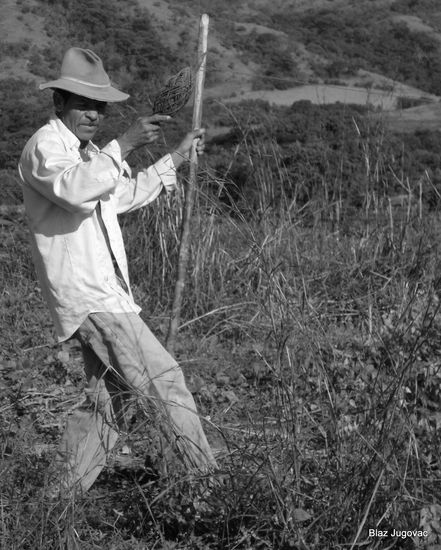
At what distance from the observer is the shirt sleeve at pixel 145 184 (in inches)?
133

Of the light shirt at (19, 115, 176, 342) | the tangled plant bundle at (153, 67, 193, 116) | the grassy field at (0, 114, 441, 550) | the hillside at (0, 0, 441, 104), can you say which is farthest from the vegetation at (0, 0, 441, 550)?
the hillside at (0, 0, 441, 104)

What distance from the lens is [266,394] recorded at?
13.8ft

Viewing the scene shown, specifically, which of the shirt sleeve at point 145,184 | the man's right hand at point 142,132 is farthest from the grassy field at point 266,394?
the man's right hand at point 142,132

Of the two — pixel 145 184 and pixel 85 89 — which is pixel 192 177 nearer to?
pixel 145 184

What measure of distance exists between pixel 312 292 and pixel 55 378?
168 cm

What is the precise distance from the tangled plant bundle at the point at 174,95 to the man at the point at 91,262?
0.14 metres

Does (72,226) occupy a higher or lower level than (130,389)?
higher

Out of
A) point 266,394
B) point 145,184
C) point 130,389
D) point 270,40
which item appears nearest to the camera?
point 130,389

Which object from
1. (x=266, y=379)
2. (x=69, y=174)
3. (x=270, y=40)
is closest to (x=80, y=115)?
(x=69, y=174)

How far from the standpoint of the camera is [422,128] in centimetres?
1617

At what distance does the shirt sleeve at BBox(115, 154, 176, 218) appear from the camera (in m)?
3.38

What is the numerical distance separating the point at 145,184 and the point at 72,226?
1.51 ft

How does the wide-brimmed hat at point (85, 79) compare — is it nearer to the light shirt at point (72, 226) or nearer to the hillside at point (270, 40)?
the light shirt at point (72, 226)

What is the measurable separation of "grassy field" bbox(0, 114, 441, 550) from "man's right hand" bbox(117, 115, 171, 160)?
25 centimetres
